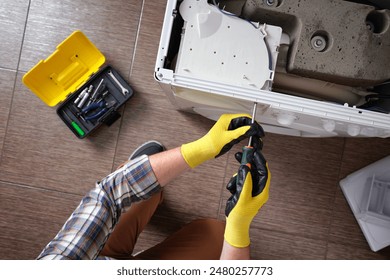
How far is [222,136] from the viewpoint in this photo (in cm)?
92

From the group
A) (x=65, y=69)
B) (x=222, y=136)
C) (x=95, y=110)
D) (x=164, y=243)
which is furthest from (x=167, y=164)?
(x=65, y=69)

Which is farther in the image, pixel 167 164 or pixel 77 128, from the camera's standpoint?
pixel 77 128

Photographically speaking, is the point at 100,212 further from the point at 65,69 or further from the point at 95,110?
the point at 65,69

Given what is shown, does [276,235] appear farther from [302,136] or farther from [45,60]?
[45,60]

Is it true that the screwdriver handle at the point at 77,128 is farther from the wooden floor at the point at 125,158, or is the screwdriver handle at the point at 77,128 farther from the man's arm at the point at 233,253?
the man's arm at the point at 233,253

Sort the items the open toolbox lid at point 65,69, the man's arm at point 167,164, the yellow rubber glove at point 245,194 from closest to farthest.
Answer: the yellow rubber glove at point 245,194
the man's arm at point 167,164
the open toolbox lid at point 65,69

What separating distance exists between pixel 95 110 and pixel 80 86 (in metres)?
0.10

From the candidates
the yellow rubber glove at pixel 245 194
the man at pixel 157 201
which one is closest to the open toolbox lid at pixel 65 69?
the man at pixel 157 201

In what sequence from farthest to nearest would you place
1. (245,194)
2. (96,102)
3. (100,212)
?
(96,102) → (100,212) → (245,194)

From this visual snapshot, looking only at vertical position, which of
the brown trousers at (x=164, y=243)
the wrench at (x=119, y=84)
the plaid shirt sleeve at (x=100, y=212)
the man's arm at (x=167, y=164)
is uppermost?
the wrench at (x=119, y=84)

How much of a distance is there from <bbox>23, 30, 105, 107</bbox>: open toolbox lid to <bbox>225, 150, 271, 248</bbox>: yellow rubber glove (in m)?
0.72

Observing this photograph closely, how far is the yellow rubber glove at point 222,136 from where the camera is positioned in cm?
86

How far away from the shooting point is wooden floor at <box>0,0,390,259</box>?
1.32 meters

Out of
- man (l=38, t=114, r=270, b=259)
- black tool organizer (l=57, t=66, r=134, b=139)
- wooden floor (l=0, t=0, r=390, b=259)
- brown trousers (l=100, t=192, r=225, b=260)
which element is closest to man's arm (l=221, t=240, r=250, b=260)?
man (l=38, t=114, r=270, b=259)
